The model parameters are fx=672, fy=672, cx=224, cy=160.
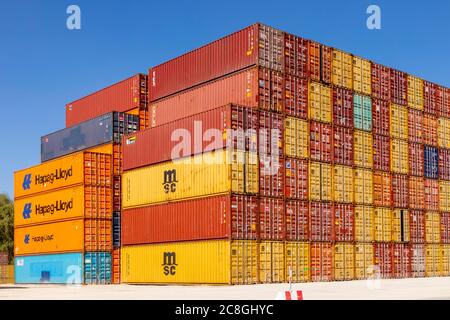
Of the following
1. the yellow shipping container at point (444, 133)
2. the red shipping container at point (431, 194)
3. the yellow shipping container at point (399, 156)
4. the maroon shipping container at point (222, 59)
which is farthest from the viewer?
the yellow shipping container at point (444, 133)

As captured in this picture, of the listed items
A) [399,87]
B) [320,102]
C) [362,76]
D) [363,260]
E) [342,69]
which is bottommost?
[363,260]

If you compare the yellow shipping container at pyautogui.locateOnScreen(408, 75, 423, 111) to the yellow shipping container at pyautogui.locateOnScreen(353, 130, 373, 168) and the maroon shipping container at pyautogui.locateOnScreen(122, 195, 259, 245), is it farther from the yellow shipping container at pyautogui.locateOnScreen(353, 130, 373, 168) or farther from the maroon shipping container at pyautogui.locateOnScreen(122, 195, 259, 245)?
the maroon shipping container at pyautogui.locateOnScreen(122, 195, 259, 245)

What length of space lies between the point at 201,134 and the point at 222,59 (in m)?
6.02

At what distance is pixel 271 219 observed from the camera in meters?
40.3

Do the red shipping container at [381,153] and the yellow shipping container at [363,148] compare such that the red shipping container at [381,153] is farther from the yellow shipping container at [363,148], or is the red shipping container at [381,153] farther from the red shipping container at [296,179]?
the red shipping container at [296,179]

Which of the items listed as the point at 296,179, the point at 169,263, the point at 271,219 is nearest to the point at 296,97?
the point at 296,179

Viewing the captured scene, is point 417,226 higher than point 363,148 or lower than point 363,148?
lower

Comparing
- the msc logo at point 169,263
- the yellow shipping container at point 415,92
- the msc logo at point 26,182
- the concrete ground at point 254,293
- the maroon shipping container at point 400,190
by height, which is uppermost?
the yellow shipping container at point 415,92

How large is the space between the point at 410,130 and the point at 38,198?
97.4 ft

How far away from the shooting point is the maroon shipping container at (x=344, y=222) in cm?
4441

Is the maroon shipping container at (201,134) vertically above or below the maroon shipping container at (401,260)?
above

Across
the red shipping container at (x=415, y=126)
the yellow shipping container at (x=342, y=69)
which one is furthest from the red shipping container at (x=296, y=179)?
the red shipping container at (x=415, y=126)

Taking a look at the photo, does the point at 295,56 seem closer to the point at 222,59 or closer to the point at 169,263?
the point at 222,59

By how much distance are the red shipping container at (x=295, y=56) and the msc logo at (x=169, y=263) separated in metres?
13.6
